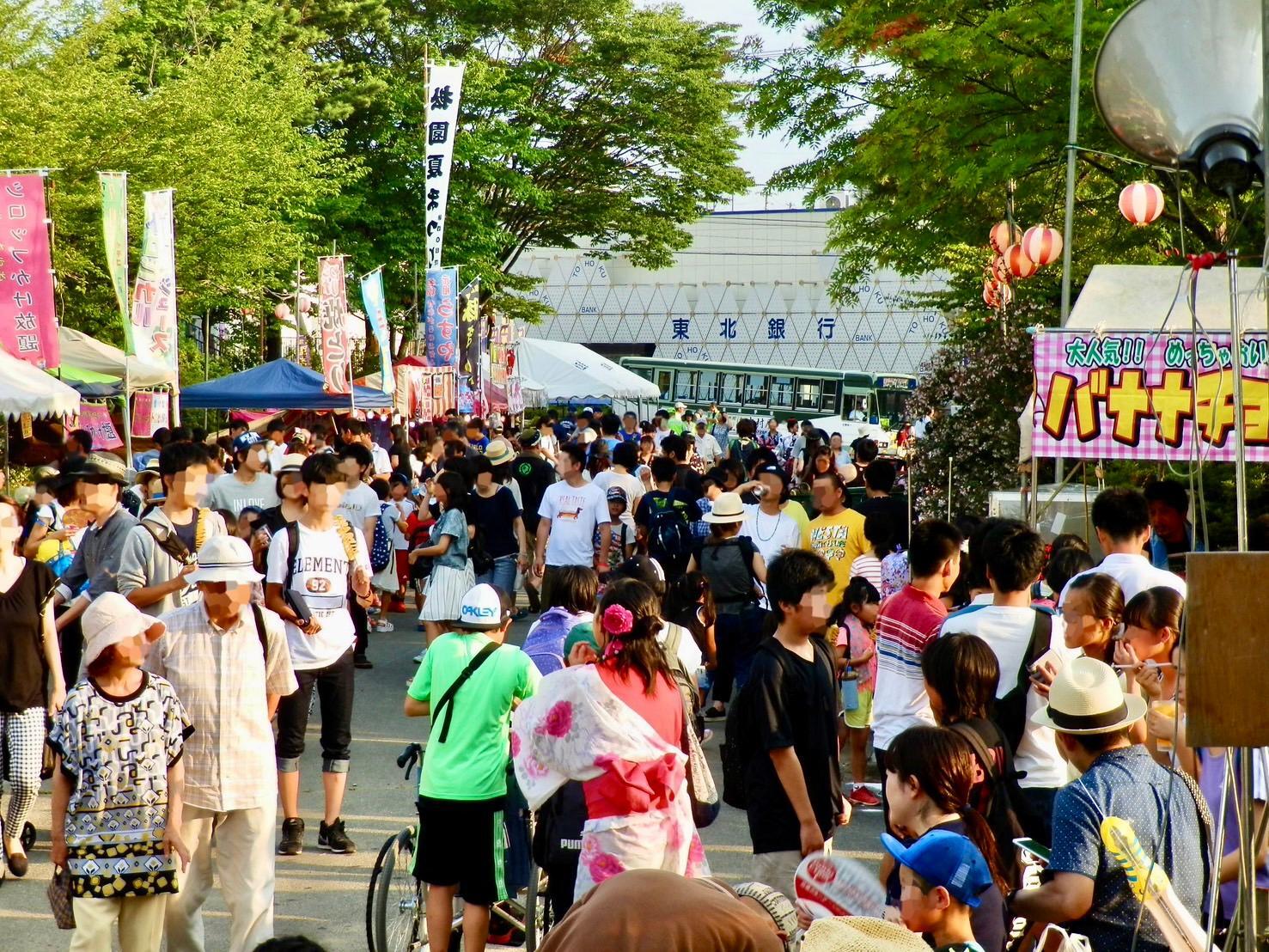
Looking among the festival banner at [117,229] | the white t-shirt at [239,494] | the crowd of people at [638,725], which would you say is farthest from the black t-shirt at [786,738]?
the festival banner at [117,229]

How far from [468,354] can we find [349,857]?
1975 cm

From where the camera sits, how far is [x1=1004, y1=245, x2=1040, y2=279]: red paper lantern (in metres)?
12.9

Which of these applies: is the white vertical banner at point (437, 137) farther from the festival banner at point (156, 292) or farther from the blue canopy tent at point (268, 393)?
the festival banner at point (156, 292)

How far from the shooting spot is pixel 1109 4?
12070 millimetres

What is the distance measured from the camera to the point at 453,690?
5.27m

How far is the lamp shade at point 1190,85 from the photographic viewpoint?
2.68 m

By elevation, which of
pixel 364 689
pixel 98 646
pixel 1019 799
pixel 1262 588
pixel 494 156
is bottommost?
pixel 364 689

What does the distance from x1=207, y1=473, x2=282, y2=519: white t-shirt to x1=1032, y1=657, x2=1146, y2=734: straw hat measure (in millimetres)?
8109

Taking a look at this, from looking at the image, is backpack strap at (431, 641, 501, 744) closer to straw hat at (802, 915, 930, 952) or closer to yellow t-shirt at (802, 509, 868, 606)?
straw hat at (802, 915, 930, 952)

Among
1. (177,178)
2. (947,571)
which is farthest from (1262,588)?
(177,178)

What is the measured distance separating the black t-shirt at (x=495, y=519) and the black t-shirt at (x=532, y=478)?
213cm

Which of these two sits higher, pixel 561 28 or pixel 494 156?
pixel 561 28

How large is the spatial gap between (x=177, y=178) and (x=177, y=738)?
Result: 747 inches

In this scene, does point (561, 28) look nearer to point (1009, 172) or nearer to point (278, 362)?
point (278, 362)
